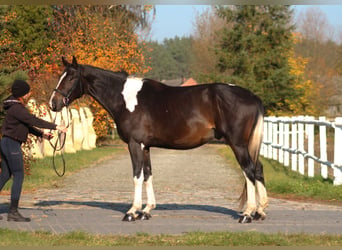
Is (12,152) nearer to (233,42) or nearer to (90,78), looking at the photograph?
(90,78)

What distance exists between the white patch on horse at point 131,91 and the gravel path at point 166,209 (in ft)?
5.72

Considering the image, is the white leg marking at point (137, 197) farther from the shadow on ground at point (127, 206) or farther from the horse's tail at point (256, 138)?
the horse's tail at point (256, 138)

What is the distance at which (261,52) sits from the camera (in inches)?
1944

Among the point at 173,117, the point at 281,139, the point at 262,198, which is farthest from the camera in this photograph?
the point at 281,139

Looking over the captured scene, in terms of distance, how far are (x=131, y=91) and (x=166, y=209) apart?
2.09 m

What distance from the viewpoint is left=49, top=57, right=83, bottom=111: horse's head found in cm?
1102

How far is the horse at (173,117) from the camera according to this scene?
10383 millimetres

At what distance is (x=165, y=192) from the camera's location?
47.2ft

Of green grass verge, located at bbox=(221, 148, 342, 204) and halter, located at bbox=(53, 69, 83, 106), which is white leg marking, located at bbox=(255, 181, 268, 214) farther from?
halter, located at bbox=(53, 69, 83, 106)

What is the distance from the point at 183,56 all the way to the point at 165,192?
152 m

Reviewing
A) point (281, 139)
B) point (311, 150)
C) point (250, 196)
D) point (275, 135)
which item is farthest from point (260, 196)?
point (275, 135)

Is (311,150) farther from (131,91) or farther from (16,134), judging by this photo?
(16,134)

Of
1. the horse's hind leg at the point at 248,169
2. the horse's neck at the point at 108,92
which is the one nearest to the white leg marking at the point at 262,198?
the horse's hind leg at the point at 248,169

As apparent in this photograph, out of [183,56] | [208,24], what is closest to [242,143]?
[208,24]
